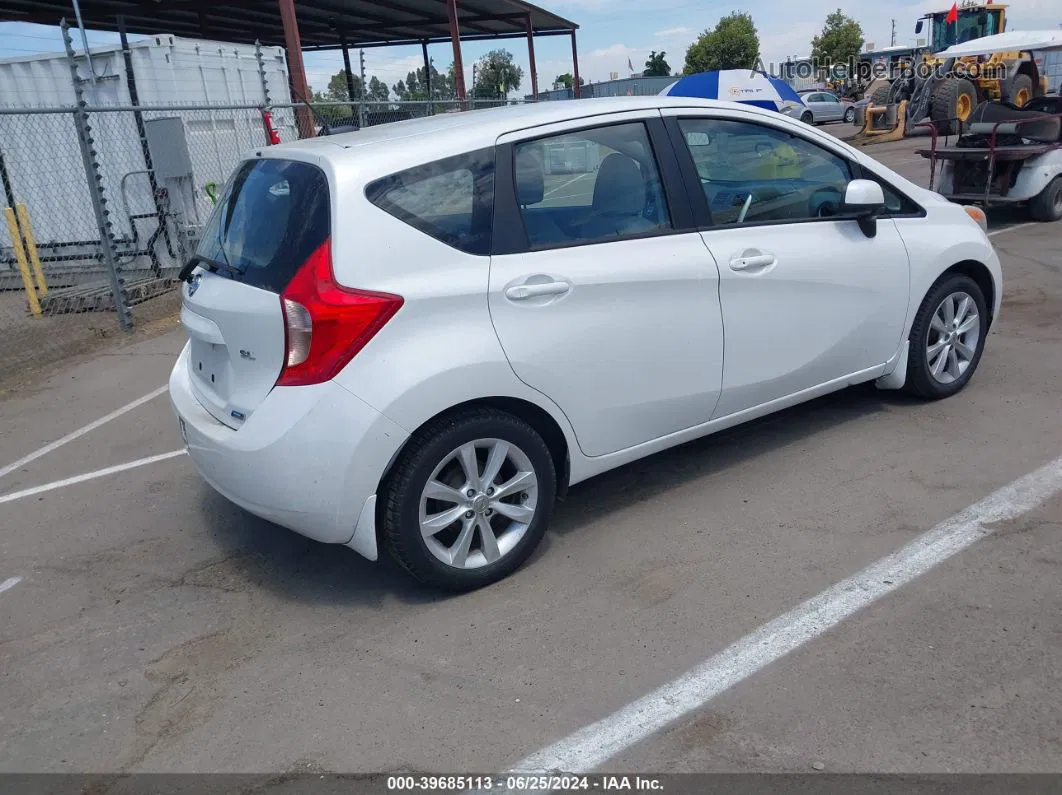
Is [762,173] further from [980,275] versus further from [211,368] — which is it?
[211,368]

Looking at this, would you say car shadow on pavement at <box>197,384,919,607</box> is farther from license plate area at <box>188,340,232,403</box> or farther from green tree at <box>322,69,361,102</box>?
green tree at <box>322,69,361,102</box>

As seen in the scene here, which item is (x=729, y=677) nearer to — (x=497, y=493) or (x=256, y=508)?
(x=497, y=493)

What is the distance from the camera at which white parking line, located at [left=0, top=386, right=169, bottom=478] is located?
5527 mm

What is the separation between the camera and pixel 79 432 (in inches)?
238

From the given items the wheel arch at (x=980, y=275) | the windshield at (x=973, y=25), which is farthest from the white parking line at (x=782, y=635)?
the windshield at (x=973, y=25)

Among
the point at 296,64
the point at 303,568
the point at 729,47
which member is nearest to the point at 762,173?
the point at 303,568

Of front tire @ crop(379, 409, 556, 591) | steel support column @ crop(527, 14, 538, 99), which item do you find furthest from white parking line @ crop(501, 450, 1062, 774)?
steel support column @ crop(527, 14, 538, 99)

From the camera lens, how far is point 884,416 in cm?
504

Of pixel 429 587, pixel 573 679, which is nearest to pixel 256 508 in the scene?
pixel 429 587

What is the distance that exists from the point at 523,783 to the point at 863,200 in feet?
10.2

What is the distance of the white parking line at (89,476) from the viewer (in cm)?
503

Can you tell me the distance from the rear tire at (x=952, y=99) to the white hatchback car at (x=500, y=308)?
608 inches

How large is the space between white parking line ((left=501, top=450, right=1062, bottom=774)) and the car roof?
2.08m

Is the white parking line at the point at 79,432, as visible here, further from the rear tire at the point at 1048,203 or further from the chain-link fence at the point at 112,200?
the rear tire at the point at 1048,203
